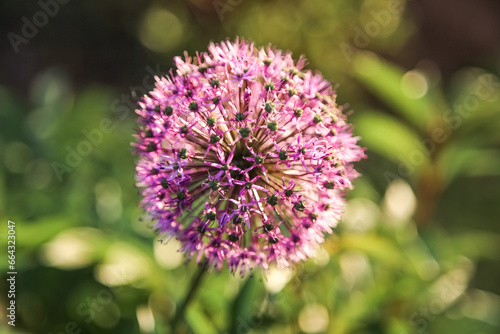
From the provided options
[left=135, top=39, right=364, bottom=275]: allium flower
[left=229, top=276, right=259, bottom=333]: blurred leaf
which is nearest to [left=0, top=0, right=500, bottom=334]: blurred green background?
[left=229, top=276, right=259, bottom=333]: blurred leaf

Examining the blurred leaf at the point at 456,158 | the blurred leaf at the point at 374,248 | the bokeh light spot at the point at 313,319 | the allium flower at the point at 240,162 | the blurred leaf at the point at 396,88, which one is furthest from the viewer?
the blurred leaf at the point at 396,88

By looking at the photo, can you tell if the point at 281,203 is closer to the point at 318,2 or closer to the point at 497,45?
the point at 318,2

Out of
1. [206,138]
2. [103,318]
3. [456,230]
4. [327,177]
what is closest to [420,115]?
[327,177]

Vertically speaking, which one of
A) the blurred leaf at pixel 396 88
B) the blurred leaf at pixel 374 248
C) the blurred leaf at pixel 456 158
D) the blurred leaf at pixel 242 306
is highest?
the blurred leaf at pixel 396 88

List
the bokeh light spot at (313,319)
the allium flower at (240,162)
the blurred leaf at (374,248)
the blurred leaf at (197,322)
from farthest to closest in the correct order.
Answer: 1. the bokeh light spot at (313,319)
2. the blurred leaf at (374,248)
3. the blurred leaf at (197,322)
4. the allium flower at (240,162)

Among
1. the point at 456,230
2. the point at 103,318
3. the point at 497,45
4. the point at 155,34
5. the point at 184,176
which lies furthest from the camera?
the point at 497,45

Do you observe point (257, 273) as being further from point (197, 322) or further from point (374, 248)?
point (374, 248)

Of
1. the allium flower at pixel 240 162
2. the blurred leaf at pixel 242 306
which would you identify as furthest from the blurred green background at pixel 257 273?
the allium flower at pixel 240 162

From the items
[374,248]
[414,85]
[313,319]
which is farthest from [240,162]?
[414,85]

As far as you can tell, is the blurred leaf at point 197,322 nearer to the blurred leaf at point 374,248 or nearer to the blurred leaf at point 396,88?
the blurred leaf at point 374,248
